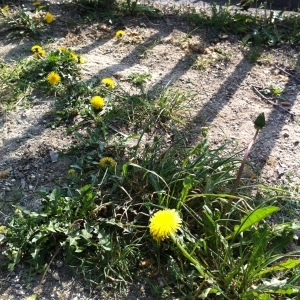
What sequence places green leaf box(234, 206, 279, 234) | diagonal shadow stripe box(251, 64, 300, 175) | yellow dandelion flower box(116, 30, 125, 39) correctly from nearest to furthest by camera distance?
green leaf box(234, 206, 279, 234) → diagonal shadow stripe box(251, 64, 300, 175) → yellow dandelion flower box(116, 30, 125, 39)

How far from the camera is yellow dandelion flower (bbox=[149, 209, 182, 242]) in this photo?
2.21m

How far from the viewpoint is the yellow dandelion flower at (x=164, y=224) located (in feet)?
7.27

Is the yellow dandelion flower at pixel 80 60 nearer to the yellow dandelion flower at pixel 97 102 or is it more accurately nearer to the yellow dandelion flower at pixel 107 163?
the yellow dandelion flower at pixel 97 102

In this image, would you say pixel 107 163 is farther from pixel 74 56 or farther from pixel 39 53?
pixel 39 53

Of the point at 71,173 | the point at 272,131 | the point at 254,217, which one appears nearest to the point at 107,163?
the point at 71,173

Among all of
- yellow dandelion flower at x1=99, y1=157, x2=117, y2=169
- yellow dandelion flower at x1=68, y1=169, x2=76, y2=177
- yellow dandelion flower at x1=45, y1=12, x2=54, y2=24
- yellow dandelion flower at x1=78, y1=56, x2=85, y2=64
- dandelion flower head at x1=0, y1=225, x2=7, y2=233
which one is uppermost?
yellow dandelion flower at x1=45, y1=12, x2=54, y2=24

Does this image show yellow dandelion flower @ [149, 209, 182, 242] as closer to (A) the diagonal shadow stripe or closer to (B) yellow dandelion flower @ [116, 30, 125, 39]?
(A) the diagonal shadow stripe

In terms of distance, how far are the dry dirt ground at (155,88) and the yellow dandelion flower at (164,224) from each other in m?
0.33

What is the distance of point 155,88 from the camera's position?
371 cm

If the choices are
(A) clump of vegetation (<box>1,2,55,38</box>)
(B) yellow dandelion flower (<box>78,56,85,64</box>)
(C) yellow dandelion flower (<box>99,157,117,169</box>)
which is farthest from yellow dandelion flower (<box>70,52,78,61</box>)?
(C) yellow dandelion flower (<box>99,157,117,169</box>)

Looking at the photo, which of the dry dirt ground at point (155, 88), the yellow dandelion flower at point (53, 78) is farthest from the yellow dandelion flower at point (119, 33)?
the yellow dandelion flower at point (53, 78)

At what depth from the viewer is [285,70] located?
409 cm

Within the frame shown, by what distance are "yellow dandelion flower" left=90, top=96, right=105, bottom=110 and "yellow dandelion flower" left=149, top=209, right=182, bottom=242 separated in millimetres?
1263

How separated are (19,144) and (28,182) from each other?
Answer: 0.38m
